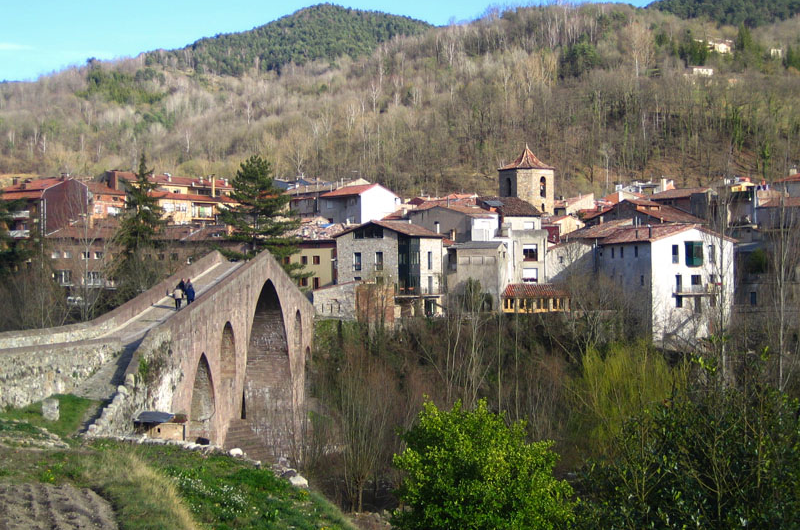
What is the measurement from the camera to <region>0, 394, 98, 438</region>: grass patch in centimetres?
1442

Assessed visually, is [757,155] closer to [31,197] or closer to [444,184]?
[444,184]

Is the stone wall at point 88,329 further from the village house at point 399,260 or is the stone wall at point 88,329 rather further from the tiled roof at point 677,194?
the tiled roof at point 677,194

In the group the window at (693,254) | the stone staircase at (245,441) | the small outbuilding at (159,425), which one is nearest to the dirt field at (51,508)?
the small outbuilding at (159,425)

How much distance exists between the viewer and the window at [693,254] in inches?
1644

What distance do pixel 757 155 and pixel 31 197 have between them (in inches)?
2245

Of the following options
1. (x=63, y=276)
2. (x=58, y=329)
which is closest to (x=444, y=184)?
(x=63, y=276)

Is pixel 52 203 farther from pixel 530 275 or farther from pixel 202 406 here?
pixel 202 406

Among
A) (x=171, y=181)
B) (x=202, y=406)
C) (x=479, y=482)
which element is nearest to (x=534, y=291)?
(x=202, y=406)

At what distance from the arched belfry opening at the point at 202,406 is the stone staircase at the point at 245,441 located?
126 centimetres

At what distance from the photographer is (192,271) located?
91.0 feet

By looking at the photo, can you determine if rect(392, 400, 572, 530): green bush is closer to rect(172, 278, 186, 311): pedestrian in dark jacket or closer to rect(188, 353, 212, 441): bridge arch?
rect(172, 278, 186, 311): pedestrian in dark jacket

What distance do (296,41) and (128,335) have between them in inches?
6335

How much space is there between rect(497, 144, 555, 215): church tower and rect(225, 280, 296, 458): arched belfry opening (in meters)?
32.9

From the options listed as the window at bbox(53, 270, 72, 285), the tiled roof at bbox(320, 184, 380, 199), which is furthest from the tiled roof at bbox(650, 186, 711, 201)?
the window at bbox(53, 270, 72, 285)
